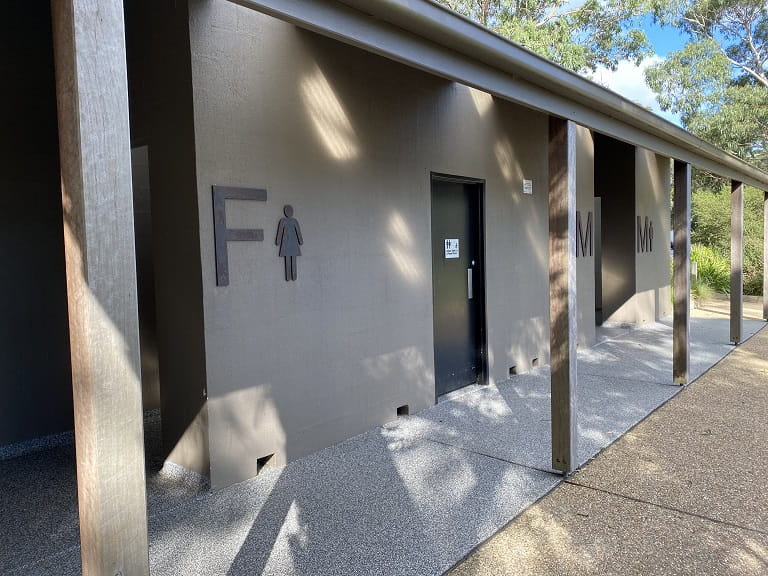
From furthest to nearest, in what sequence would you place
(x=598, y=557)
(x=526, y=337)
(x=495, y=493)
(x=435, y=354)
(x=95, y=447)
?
(x=526, y=337), (x=435, y=354), (x=495, y=493), (x=598, y=557), (x=95, y=447)

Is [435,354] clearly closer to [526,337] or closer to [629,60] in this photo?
[526,337]

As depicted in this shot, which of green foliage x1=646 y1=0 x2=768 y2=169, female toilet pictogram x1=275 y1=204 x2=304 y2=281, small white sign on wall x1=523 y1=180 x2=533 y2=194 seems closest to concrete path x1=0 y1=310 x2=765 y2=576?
female toilet pictogram x1=275 y1=204 x2=304 y2=281

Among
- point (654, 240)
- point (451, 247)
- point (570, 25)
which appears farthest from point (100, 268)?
point (570, 25)

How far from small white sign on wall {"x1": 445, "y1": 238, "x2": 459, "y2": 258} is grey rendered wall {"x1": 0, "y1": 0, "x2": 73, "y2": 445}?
11.4ft

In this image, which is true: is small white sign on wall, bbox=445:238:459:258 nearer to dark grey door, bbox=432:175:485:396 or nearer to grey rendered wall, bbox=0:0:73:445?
dark grey door, bbox=432:175:485:396

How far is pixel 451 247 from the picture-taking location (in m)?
5.89

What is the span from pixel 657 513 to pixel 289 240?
2.90 m

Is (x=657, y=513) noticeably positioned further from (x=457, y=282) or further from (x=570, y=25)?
(x=570, y=25)

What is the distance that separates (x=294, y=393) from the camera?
13.7 ft

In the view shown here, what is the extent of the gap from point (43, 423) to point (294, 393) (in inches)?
84.2

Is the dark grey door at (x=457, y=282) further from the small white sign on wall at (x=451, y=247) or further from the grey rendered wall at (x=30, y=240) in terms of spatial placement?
the grey rendered wall at (x=30, y=240)

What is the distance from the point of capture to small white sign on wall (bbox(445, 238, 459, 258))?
584cm

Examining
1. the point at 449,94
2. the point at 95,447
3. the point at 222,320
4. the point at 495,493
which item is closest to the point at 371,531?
the point at 495,493

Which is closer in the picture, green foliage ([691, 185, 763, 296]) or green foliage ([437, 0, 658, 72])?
green foliage ([437, 0, 658, 72])
